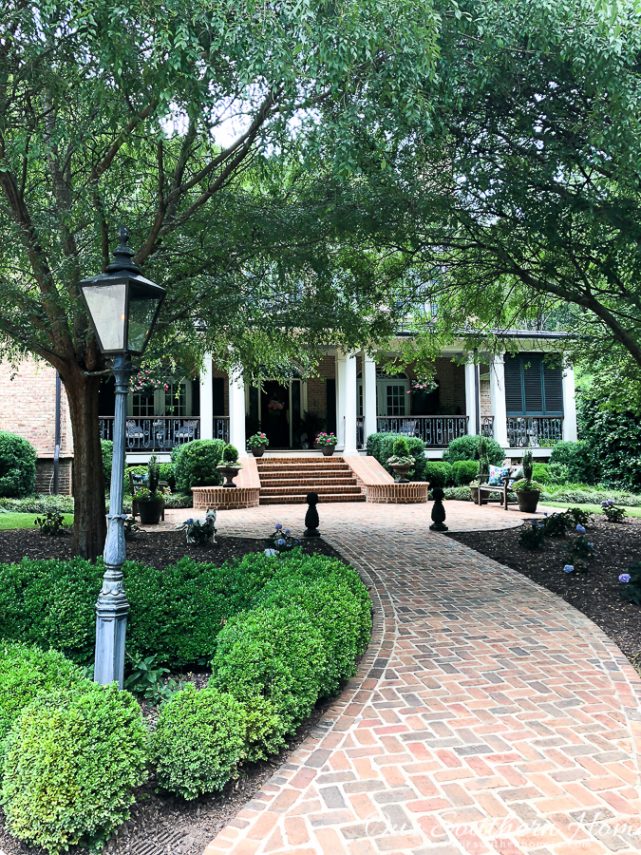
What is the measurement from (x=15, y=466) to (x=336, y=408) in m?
9.98

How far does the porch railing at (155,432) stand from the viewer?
17562mm

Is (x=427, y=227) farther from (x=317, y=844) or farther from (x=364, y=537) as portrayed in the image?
(x=317, y=844)

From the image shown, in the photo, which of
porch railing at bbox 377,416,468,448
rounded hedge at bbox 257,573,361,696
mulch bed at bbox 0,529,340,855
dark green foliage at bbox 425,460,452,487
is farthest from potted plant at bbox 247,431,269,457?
mulch bed at bbox 0,529,340,855

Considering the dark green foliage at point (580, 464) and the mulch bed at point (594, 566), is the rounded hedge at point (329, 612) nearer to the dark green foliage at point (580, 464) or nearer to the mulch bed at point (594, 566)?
the mulch bed at point (594, 566)

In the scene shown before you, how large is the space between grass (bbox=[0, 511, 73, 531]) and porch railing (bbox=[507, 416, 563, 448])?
1402cm

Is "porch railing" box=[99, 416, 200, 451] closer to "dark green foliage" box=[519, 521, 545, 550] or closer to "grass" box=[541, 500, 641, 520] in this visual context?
"grass" box=[541, 500, 641, 520]

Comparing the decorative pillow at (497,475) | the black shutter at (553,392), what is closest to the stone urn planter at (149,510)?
the decorative pillow at (497,475)

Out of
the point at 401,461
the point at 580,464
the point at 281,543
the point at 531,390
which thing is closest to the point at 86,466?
the point at 281,543

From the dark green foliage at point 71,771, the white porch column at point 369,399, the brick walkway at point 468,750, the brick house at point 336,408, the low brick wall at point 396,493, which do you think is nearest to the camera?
the dark green foliage at point 71,771

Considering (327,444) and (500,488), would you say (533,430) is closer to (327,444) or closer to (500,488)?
(500,488)

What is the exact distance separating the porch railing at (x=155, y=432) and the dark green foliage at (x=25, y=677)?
14229 millimetres

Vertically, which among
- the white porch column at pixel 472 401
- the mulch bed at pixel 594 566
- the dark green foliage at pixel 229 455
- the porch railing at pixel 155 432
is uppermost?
the white porch column at pixel 472 401

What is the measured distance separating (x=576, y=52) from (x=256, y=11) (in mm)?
2296

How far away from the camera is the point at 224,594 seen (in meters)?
5.24
